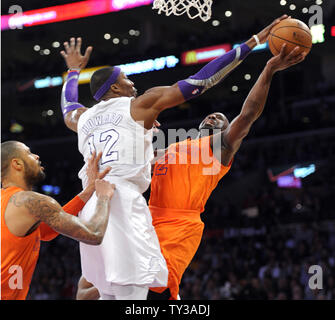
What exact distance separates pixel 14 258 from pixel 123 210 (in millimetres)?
748

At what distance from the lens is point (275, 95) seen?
18047 millimetres

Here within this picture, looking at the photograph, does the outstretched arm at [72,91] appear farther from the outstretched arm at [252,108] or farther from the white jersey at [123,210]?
the outstretched arm at [252,108]

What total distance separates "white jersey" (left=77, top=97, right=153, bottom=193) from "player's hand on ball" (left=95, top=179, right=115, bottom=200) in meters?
0.11

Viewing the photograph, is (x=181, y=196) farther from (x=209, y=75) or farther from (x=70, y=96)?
(x=70, y=96)

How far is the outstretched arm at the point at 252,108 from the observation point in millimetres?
3959

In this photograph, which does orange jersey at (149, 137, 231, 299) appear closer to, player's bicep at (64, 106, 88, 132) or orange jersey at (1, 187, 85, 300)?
player's bicep at (64, 106, 88, 132)

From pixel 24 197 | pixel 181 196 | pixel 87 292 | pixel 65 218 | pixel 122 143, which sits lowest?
pixel 87 292

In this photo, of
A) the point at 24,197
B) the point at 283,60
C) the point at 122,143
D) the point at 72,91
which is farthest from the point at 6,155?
the point at 283,60

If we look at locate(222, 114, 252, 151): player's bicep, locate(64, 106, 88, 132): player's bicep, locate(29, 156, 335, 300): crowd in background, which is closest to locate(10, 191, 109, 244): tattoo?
locate(64, 106, 88, 132): player's bicep

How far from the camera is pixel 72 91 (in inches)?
187
